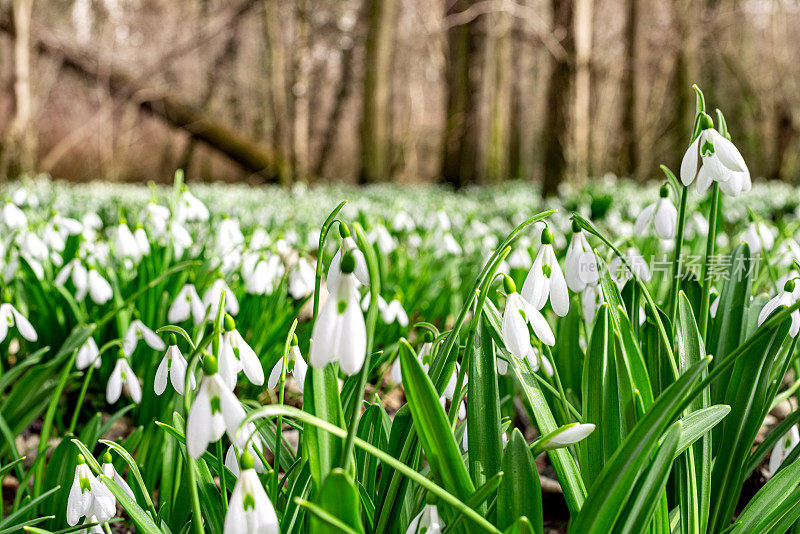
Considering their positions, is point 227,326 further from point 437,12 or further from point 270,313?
point 437,12

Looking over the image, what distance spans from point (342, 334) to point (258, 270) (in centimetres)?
151

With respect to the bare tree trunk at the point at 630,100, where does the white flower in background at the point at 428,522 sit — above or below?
below

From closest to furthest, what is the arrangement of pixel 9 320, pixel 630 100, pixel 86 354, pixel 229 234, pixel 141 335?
pixel 9 320 → pixel 86 354 → pixel 141 335 → pixel 229 234 → pixel 630 100

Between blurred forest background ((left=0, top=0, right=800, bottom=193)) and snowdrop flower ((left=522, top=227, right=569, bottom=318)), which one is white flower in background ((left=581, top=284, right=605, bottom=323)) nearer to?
snowdrop flower ((left=522, top=227, right=569, bottom=318))

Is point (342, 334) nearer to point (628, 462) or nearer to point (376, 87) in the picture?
point (628, 462)

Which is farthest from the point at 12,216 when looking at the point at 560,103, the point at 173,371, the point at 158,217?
the point at 560,103

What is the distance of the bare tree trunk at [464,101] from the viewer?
12492 mm

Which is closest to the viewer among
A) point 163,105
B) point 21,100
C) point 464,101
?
point 21,100

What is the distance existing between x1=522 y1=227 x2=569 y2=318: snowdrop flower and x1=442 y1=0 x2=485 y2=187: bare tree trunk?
37.9ft

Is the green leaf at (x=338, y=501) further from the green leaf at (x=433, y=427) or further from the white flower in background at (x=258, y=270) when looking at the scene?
the white flower in background at (x=258, y=270)

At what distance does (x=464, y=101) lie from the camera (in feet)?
41.3

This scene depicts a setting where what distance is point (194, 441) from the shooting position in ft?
2.78

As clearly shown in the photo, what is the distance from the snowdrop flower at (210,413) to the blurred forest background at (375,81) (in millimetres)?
6546

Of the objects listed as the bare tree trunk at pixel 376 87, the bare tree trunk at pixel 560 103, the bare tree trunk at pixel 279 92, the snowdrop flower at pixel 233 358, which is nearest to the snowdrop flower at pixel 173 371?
the snowdrop flower at pixel 233 358
